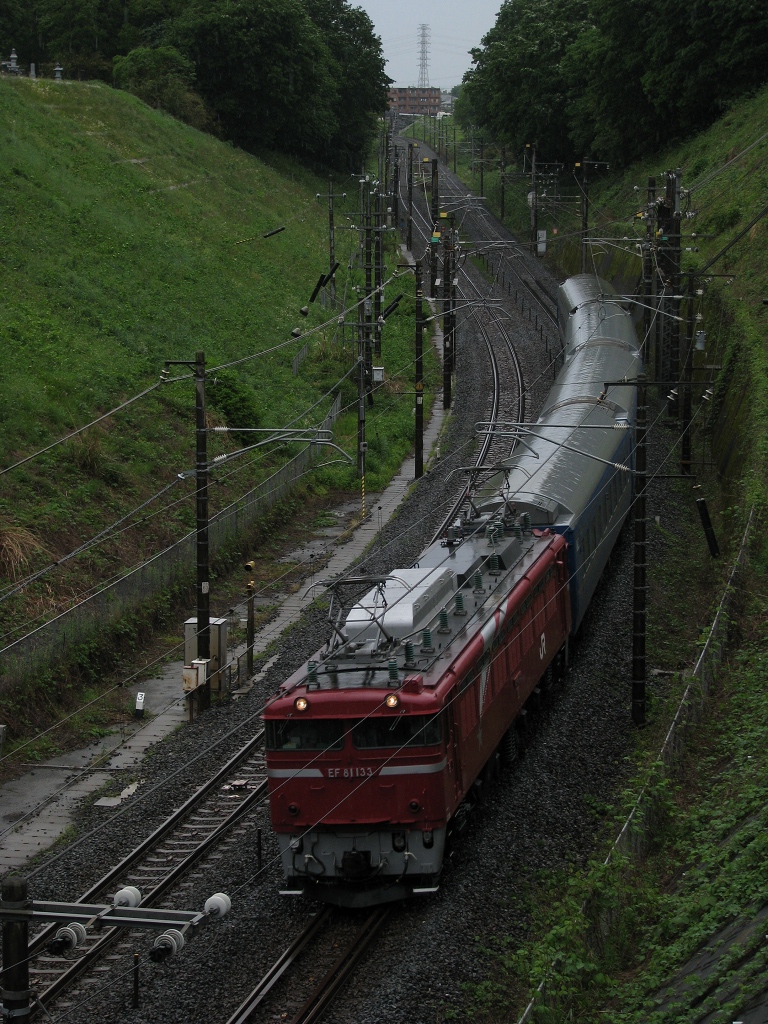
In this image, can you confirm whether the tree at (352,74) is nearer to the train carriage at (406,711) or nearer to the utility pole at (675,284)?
the utility pole at (675,284)

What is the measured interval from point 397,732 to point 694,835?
13.6 feet

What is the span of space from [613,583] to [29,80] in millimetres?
45384

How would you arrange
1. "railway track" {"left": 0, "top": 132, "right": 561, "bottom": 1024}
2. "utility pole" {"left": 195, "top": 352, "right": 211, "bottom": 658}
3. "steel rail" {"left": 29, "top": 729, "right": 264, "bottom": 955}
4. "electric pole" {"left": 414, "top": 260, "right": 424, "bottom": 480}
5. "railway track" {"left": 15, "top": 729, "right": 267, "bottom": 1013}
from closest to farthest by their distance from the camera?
"railway track" {"left": 0, "top": 132, "right": 561, "bottom": 1024} < "railway track" {"left": 15, "top": 729, "right": 267, "bottom": 1013} < "steel rail" {"left": 29, "top": 729, "right": 264, "bottom": 955} < "utility pole" {"left": 195, "top": 352, "right": 211, "bottom": 658} < "electric pole" {"left": 414, "top": 260, "right": 424, "bottom": 480}

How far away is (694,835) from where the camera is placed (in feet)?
50.5

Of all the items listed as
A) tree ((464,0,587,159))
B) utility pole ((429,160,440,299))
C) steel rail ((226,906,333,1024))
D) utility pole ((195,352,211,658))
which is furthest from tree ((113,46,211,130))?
steel rail ((226,906,333,1024))

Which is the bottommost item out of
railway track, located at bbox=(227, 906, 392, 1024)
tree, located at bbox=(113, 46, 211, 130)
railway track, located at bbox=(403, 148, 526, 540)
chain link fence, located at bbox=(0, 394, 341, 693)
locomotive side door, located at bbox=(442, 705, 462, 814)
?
railway track, located at bbox=(227, 906, 392, 1024)

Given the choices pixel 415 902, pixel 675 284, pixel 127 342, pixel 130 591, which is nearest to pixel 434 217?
pixel 675 284

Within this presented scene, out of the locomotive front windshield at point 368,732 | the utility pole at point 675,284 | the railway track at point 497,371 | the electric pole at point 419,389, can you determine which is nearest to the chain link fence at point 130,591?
the electric pole at point 419,389

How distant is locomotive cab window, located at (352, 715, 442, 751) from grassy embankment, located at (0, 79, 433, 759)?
31.5ft

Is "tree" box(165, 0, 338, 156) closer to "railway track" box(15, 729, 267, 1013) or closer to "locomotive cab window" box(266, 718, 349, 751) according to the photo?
"railway track" box(15, 729, 267, 1013)

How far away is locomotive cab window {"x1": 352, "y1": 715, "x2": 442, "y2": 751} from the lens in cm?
1410

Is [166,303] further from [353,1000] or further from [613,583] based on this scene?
[353,1000]

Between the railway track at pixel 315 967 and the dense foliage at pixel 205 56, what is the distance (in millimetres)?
67937

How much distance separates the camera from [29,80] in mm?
60375
